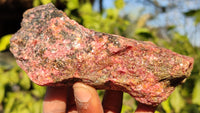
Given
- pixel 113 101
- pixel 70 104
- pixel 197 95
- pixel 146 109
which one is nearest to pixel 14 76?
pixel 70 104

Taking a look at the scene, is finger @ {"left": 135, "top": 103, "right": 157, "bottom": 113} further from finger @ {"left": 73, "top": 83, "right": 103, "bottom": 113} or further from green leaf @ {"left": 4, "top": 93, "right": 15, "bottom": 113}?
green leaf @ {"left": 4, "top": 93, "right": 15, "bottom": 113}

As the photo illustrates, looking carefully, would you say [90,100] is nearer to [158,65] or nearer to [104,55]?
[104,55]

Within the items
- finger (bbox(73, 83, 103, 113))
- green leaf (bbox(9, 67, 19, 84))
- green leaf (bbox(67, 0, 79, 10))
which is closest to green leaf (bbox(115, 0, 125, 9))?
green leaf (bbox(67, 0, 79, 10))

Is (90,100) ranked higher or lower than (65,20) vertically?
lower

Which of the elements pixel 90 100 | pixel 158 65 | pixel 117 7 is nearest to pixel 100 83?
pixel 90 100

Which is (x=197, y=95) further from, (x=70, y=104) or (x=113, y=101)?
(x=70, y=104)
